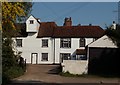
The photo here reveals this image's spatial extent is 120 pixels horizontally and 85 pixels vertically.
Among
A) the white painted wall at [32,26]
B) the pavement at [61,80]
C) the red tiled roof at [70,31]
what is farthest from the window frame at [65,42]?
the pavement at [61,80]

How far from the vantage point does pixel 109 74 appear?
134ft

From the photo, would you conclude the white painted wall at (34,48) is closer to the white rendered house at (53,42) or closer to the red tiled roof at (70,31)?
the white rendered house at (53,42)

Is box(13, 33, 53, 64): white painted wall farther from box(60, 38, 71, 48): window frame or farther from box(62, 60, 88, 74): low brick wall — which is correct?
box(62, 60, 88, 74): low brick wall

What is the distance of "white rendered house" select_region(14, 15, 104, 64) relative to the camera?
60.3 metres

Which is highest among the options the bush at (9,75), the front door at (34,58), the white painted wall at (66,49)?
the white painted wall at (66,49)

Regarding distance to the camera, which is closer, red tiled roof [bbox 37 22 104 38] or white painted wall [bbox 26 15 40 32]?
red tiled roof [bbox 37 22 104 38]

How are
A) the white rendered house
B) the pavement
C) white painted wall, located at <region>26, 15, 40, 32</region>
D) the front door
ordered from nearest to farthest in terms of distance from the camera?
the pavement
the white rendered house
the front door
white painted wall, located at <region>26, 15, 40, 32</region>

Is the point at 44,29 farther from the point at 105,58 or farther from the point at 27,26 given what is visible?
the point at 105,58

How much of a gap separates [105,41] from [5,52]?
12.6m

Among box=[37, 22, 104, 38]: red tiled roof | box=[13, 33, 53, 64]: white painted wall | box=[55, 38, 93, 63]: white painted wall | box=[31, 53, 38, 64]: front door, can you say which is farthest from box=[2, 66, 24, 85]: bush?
box=[37, 22, 104, 38]: red tiled roof

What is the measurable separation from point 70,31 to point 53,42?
3.41m

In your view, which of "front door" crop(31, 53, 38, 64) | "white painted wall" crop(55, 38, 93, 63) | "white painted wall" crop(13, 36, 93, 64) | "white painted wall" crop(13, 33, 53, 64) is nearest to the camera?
"white painted wall" crop(55, 38, 93, 63)

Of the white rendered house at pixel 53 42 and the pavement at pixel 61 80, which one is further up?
the white rendered house at pixel 53 42

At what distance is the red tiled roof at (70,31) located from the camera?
60375mm
